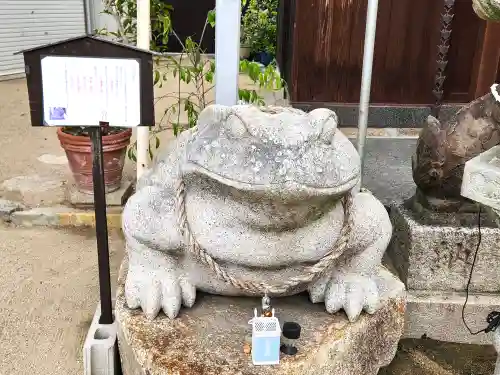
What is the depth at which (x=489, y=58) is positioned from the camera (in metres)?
4.30

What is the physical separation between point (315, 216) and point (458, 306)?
1302mm

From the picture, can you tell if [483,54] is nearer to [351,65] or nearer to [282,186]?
[351,65]

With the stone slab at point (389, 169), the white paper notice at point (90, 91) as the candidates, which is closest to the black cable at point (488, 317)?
the stone slab at point (389, 169)

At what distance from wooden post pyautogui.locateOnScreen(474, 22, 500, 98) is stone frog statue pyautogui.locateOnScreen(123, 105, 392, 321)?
8.97ft

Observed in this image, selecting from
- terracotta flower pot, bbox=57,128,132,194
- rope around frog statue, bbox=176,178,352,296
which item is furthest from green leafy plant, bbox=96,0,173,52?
rope around frog statue, bbox=176,178,352,296

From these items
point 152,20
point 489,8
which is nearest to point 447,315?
point 489,8

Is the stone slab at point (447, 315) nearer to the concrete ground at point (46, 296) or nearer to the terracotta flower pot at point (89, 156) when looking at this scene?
the concrete ground at point (46, 296)

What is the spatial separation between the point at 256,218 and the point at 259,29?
7.61 m

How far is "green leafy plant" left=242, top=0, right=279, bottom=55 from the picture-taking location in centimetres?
887

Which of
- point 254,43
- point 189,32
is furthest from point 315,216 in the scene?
point 189,32

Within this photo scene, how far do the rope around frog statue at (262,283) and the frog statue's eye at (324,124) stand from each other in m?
0.26

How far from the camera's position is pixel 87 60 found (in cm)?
208

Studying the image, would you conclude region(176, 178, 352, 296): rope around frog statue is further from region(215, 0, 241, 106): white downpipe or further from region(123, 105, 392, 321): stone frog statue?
region(215, 0, 241, 106): white downpipe

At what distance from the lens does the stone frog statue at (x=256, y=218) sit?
5.46 ft
